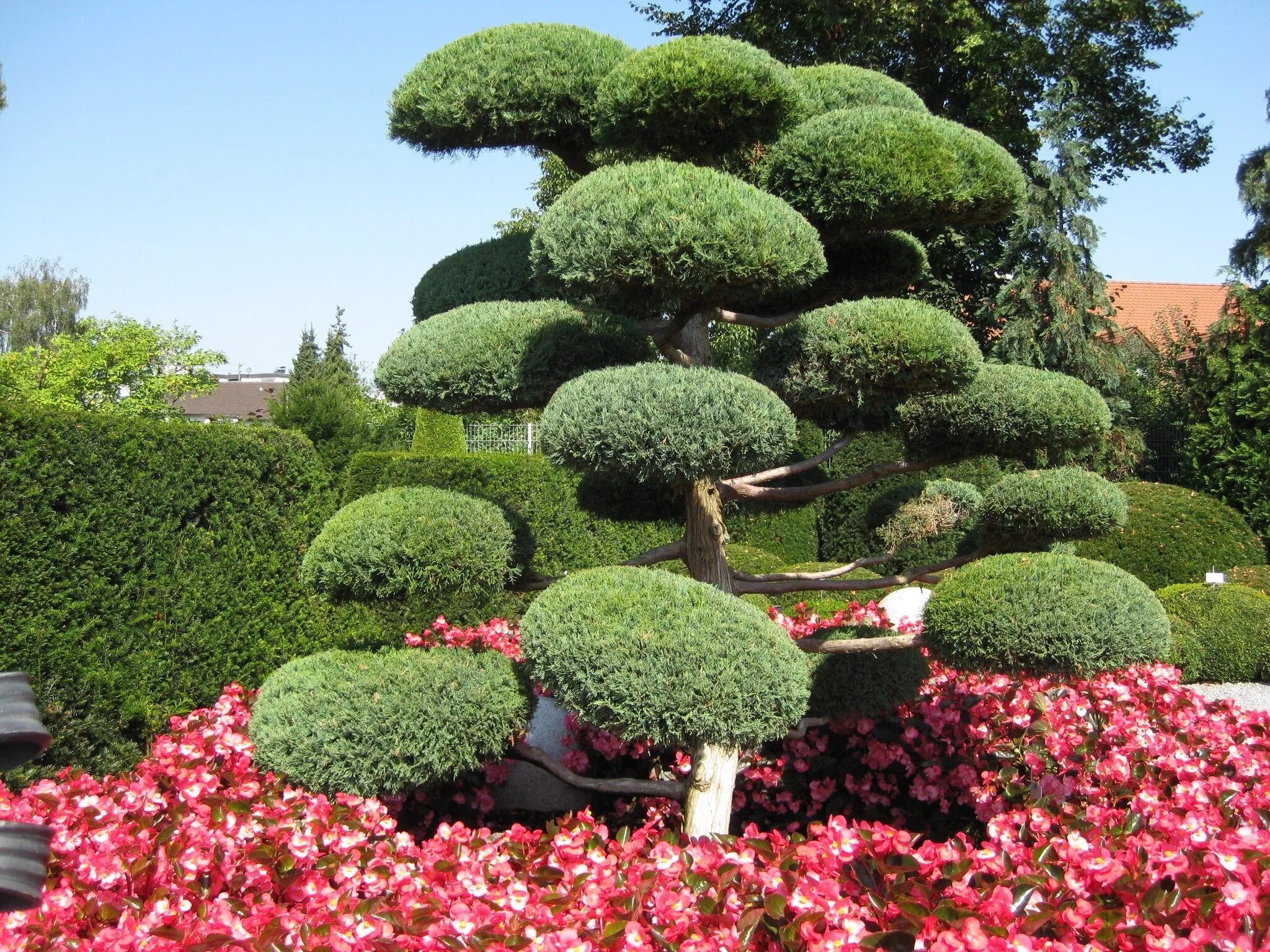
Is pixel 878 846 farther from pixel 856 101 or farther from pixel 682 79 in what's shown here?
pixel 856 101

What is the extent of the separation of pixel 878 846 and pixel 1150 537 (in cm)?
893

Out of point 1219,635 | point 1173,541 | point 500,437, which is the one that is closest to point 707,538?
point 1219,635

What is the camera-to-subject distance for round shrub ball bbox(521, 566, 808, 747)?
308cm

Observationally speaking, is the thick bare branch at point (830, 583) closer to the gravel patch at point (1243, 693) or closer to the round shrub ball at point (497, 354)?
the round shrub ball at point (497, 354)

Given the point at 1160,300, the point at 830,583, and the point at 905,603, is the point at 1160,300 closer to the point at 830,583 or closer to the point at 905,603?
the point at 905,603

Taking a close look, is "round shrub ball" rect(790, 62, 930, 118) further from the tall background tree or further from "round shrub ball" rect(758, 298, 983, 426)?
the tall background tree

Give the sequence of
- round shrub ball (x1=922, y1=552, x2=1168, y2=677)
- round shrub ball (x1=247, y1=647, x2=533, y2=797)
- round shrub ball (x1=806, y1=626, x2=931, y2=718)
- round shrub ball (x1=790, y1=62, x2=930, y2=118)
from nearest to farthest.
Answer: round shrub ball (x1=922, y1=552, x2=1168, y2=677) → round shrub ball (x1=247, y1=647, x2=533, y2=797) → round shrub ball (x1=790, y1=62, x2=930, y2=118) → round shrub ball (x1=806, y1=626, x2=931, y2=718)

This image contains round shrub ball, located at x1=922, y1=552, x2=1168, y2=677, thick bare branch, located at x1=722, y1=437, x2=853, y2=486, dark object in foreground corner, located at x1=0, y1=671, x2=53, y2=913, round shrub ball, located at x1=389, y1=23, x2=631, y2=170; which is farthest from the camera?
thick bare branch, located at x1=722, y1=437, x2=853, y2=486

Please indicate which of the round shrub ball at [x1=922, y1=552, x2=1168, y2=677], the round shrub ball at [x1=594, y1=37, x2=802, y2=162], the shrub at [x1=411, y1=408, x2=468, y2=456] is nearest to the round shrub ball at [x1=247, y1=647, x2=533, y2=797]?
the round shrub ball at [x1=922, y1=552, x2=1168, y2=677]

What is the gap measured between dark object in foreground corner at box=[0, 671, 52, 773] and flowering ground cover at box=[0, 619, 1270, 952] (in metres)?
1.97

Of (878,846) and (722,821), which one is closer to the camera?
(878,846)

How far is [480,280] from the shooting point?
14.5 ft

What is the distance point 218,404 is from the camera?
45281mm

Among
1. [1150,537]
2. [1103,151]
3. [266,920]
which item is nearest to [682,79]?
[266,920]
